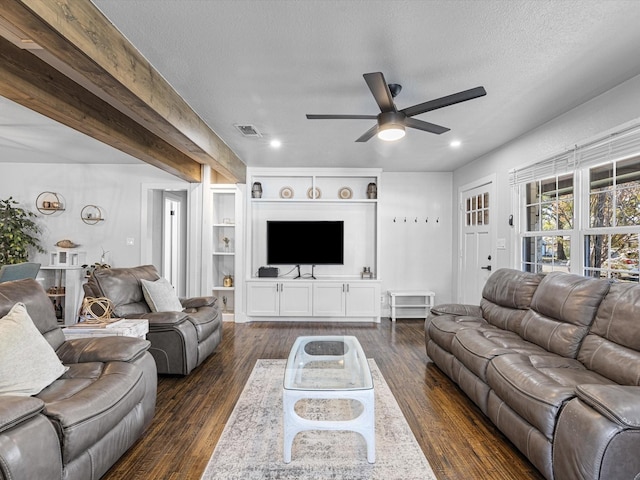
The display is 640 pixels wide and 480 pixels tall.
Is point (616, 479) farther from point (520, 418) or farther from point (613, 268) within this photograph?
point (613, 268)

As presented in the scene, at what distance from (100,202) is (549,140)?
6.10 m

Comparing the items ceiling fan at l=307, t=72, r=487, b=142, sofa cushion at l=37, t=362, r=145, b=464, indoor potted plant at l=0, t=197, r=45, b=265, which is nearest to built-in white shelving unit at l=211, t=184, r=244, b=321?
indoor potted plant at l=0, t=197, r=45, b=265

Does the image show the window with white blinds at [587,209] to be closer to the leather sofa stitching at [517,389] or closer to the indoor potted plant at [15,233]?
the leather sofa stitching at [517,389]

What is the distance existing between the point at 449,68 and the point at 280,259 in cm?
399

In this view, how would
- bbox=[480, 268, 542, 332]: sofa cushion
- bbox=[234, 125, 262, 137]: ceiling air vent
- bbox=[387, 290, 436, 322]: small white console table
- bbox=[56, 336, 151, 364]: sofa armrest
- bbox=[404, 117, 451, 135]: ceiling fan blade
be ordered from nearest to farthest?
1. bbox=[56, 336, 151, 364]: sofa armrest
2. bbox=[404, 117, 451, 135]: ceiling fan blade
3. bbox=[480, 268, 542, 332]: sofa cushion
4. bbox=[234, 125, 262, 137]: ceiling air vent
5. bbox=[387, 290, 436, 322]: small white console table

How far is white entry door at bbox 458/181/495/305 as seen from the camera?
15.7 feet

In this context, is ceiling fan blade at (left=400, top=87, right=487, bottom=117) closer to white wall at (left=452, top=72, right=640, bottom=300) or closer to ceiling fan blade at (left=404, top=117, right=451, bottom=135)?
ceiling fan blade at (left=404, top=117, right=451, bottom=135)

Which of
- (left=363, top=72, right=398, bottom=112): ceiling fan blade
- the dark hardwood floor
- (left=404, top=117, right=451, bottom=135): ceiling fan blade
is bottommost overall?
the dark hardwood floor

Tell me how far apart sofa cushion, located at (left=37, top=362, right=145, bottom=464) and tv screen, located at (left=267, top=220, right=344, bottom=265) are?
12.0 ft

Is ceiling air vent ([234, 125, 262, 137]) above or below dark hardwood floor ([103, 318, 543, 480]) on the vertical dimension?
above

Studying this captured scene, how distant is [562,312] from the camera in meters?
2.64

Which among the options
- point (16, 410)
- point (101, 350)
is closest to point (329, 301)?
point (101, 350)

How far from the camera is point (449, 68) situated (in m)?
2.41

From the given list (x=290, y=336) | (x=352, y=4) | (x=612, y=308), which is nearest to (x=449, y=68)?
(x=352, y=4)
